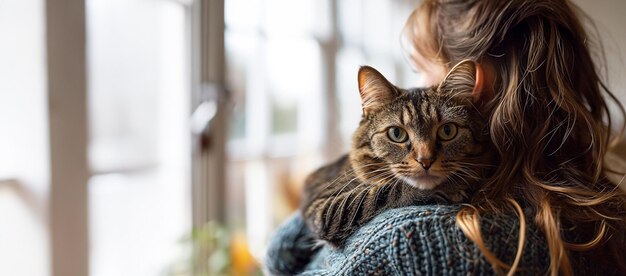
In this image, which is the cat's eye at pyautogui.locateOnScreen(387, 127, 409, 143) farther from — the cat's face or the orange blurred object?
the orange blurred object

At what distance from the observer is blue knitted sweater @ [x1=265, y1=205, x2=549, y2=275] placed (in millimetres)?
687

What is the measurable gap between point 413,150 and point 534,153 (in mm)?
191

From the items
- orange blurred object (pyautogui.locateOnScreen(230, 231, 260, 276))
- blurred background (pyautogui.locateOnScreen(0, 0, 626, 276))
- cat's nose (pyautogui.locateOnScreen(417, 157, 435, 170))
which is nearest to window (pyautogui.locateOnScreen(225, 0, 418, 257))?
blurred background (pyautogui.locateOnScreen(0, 0, 626, 276))

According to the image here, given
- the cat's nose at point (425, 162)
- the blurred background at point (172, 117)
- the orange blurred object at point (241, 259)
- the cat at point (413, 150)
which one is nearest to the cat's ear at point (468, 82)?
the cat at point (413, 150)

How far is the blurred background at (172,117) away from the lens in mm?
1036

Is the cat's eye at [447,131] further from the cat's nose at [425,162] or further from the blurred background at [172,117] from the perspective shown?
the blurred background at [172,117]

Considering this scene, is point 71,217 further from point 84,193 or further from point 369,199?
point 369,199

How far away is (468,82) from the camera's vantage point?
83cm

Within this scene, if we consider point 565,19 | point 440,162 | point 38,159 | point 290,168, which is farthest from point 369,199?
point 290,168

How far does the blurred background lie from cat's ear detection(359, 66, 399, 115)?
628 mm

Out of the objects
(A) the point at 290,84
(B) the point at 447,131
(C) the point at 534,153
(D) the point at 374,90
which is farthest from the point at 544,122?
(A) the point at 290,84

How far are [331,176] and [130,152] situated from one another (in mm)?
637

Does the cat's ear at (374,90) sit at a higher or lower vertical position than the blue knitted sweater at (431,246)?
higher

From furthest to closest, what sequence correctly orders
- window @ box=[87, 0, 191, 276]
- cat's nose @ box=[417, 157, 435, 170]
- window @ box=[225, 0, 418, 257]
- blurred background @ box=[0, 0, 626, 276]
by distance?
window @ box=[225, 0, 418, 257] < window @ box=[87, 0, 191, 276] < blurred background @ box=[0, 0, 626, 276] < cat's nose @ box=[417, 157, 435, 170]
